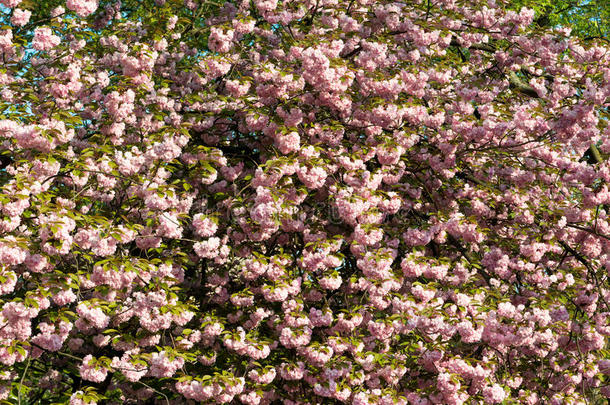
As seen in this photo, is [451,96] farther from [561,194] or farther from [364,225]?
[364,225]

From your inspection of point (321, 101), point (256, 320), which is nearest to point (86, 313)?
point (256, 320)

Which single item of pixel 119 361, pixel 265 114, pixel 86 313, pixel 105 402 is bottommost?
pixel 105 402

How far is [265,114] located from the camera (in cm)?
774

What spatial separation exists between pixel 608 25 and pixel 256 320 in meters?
15.0

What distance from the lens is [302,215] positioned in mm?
7633

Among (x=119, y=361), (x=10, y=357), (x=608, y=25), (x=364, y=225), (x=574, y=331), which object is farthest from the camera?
(x=608, y=25)

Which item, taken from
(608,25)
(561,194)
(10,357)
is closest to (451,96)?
(561,194)

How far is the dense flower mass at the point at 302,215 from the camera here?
669cm

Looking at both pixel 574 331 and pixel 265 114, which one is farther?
pixel 574 331

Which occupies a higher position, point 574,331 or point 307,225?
point 307,225

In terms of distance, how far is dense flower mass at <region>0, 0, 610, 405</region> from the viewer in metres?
6.69

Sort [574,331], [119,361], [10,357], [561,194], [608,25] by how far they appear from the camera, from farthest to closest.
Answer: [608,25] < [561,194] < [574,331] < [119,361] < [10,357]

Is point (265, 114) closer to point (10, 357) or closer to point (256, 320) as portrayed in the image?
point (256, 320)

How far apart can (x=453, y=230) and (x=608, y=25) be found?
13001mm
